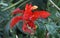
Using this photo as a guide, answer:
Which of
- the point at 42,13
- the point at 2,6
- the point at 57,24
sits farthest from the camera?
the point at 2,6

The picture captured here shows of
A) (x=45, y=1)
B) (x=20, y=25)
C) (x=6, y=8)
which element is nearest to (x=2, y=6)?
(x=6, y=8)

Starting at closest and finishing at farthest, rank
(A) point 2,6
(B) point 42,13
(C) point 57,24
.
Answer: (B) point 42,13 → (C) point 57,24 → (A) point 2,6

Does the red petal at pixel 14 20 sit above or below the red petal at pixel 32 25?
above

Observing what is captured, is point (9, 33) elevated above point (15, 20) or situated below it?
below

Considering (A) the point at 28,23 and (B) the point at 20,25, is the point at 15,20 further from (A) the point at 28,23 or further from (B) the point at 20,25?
(B) the point at 20,25

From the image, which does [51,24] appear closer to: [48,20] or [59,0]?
[48,20]

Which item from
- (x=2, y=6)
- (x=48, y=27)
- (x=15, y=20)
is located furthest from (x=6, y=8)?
(x=48, y=27)

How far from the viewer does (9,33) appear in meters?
1.06

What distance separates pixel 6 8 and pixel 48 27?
305 mm

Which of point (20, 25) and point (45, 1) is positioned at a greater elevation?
point (45, 1)

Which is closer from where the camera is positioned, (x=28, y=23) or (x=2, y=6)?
(x=28, y=23)

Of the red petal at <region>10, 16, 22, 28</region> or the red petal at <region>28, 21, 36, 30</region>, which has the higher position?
the red petal at <region>10, 16, 22, 28</region>

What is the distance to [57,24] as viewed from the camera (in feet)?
3.20

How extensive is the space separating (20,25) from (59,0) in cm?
25
